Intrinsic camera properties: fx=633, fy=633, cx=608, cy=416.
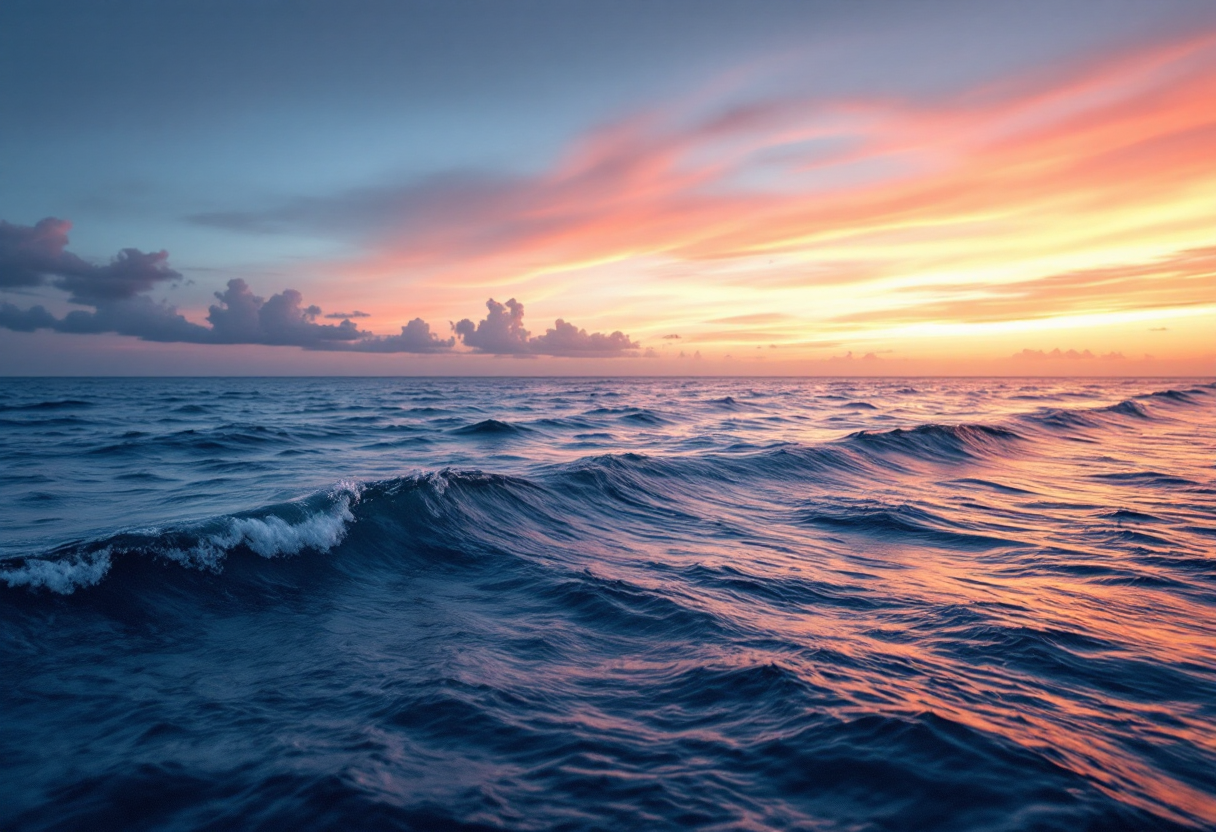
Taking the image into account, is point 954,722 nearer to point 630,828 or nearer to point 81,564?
point 630,828

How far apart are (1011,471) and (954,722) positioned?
660 inches

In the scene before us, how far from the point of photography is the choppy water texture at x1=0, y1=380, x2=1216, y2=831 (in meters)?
3.99

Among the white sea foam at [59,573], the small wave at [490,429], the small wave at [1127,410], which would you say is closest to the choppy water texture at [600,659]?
the white sea foam at [59,573]

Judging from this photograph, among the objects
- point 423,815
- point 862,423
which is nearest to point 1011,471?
point 862,423

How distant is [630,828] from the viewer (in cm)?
370

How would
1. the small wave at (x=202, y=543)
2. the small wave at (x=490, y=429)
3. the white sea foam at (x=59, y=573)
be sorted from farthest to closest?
the small wave at (x=490, y=429) → the small wave at (x=202, y=543) → the white sea foam at (x=59, y=573)

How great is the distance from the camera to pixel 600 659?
6.14 meters

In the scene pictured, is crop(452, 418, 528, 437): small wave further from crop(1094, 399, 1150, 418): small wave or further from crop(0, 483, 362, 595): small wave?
crop(1094, 399, 1150, 418): small wave

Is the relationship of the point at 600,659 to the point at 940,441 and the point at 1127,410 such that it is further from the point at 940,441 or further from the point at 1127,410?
the point at 1127,410

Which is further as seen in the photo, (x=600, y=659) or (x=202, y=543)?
(x=202, y=543)

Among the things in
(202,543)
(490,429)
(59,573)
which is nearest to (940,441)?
(490,429)

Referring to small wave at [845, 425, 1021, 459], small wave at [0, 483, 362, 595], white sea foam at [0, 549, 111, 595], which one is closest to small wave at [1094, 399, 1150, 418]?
small wave at [845, 425, 1021, 459]

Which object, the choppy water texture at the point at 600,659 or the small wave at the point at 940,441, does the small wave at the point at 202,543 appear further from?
the small wave at the point at 940,441

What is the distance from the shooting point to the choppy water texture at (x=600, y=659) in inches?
157
